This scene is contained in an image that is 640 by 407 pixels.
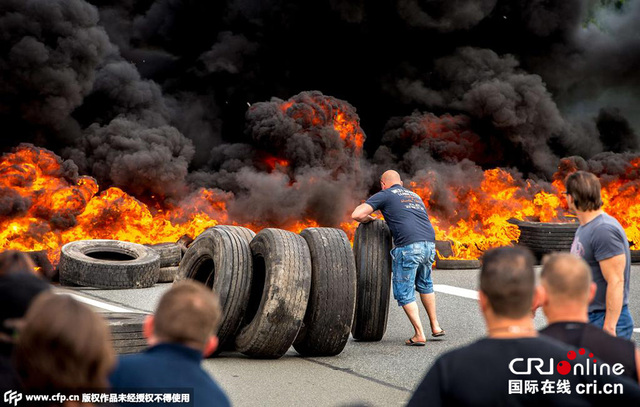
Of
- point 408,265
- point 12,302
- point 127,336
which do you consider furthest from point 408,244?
point 12,302

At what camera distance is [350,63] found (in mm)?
25734

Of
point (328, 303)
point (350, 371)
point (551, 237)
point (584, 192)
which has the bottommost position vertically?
point (350, 371)

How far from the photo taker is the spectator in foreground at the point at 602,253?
4.02 m

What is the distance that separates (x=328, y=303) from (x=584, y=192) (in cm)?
306

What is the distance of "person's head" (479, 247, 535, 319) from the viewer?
2352mm

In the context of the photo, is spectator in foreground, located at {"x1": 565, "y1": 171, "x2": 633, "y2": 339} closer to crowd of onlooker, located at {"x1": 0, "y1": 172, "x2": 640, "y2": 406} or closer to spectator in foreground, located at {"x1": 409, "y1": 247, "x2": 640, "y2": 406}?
crowd of onlooker, located at {"x1": 0, "y1": 172, "x2": 640, "y2": 406}

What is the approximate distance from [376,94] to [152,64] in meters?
7.94

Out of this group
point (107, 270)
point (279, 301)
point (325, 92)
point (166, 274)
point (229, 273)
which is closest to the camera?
point (279, 301)

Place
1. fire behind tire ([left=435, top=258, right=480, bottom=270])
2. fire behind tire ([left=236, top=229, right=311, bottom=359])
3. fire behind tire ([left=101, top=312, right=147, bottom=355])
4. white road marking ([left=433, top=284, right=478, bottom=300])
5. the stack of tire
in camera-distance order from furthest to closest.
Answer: the stack of tire → fire behind tire ([left=435, top=258, right=480, bottom=270]) → white road marking ([left=433, top=284, right=478, bottom=300]) → fire behind tire ([left=236, top=229, right=311, bottom=359]) → fire behind tire ([left=101, top=312, right=147, bottom=355])

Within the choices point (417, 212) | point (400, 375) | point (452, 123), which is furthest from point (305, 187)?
point (400, 375)

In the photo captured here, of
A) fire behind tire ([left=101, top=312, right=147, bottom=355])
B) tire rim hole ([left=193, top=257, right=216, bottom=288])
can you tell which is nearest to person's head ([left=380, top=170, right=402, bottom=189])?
tire rim hole ([left=193, top=257, right=216, bottom=288])

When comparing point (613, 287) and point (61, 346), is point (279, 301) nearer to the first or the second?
point (613, 287)

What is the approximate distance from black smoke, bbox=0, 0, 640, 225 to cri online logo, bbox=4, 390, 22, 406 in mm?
17189

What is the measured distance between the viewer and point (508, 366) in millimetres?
2205
